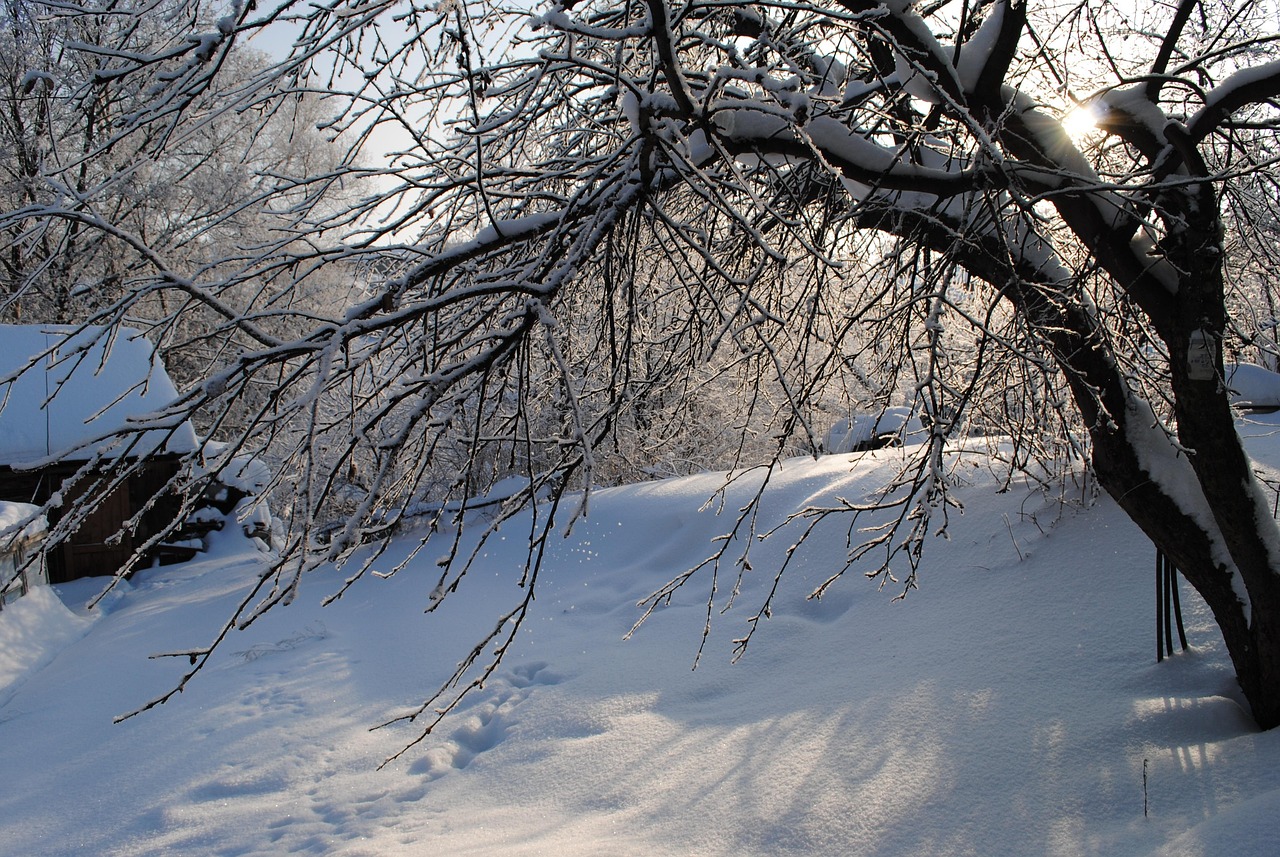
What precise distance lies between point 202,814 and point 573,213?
3.68 metres

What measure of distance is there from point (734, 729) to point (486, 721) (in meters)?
1.76

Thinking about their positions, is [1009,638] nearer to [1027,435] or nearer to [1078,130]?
[1027,435]

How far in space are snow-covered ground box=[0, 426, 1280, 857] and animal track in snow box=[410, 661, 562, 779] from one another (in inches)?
0.9

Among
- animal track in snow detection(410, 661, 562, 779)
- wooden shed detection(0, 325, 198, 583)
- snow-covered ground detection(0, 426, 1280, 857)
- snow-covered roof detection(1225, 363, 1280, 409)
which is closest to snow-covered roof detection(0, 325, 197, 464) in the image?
wooden shed detection(0, 325, 198, 583)

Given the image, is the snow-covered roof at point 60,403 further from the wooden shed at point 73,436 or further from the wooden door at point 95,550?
the wooden door at point 95,550

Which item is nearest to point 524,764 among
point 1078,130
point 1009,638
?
point 1009,638

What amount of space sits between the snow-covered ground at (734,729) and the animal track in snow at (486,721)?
0.9 inches

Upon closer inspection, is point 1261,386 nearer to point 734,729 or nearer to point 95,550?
point 734,729

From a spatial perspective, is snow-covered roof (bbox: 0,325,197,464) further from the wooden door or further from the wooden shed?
the wooden door

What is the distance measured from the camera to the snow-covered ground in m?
2.94

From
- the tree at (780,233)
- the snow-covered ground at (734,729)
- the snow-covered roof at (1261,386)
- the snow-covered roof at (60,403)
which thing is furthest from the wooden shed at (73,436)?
the snow-covered roof at (1261,386)

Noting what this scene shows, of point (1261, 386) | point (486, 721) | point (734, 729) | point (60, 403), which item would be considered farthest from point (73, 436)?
point (1261, 386)

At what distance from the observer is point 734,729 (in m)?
4.05

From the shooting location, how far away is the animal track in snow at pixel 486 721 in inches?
179
